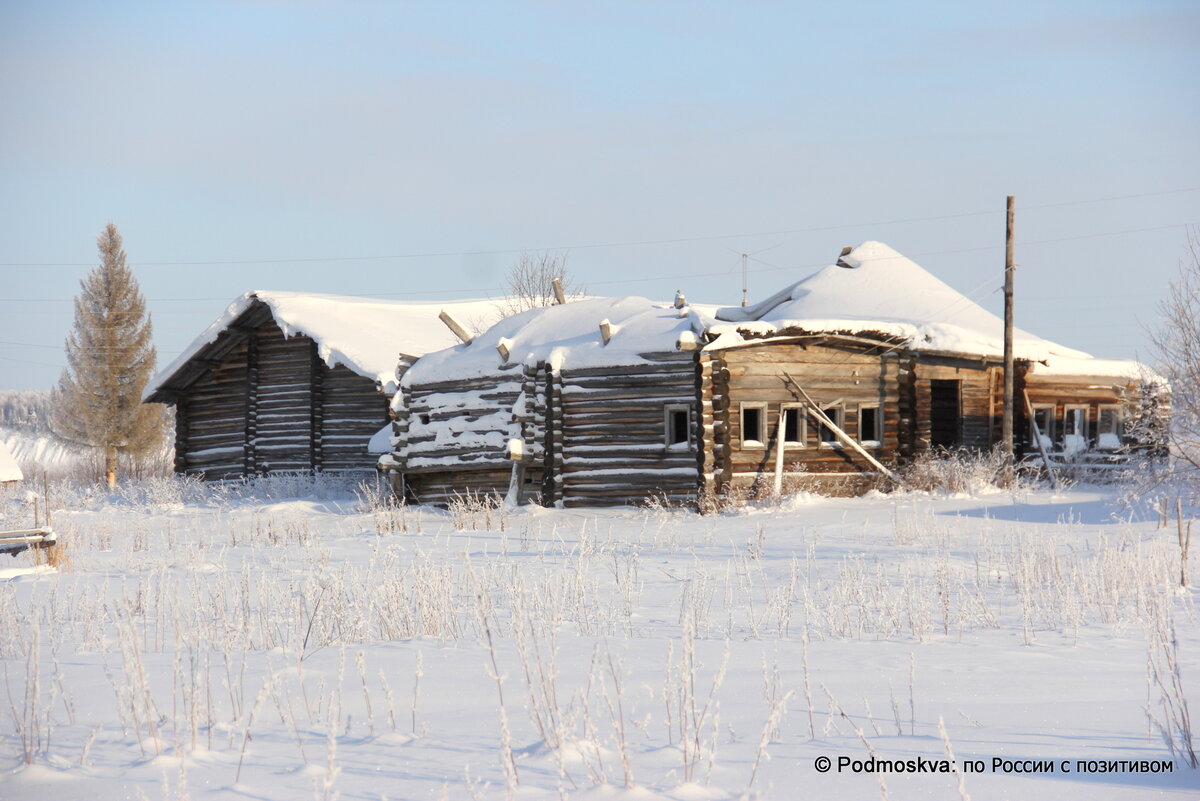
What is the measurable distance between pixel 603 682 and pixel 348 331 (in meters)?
23.6

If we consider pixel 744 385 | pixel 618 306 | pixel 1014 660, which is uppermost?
pixel 618 306

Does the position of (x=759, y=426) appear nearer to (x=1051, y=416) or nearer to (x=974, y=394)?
(x=974, y=394)

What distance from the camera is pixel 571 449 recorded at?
20.0 m

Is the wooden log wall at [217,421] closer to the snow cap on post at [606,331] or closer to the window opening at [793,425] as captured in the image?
the snow cap on post at [606,331]

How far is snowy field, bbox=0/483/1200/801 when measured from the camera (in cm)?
402

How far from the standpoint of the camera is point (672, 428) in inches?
763

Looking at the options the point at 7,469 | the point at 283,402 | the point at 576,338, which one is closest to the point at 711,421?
the point at 576,338

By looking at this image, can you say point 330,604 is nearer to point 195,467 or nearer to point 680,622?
point 680,622

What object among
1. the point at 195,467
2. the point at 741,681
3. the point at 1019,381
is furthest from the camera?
the point at 195,467

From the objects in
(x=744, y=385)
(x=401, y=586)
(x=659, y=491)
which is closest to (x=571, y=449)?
(x=659, y=491)

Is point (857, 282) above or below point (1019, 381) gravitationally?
above

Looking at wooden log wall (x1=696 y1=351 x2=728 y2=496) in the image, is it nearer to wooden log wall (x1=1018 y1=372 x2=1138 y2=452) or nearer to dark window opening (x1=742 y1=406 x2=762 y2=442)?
dark window opening (x1=742 y1=406 x2=762 y2=442)

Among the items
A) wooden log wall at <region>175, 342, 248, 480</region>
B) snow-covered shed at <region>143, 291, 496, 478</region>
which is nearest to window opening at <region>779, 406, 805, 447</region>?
snow-covered shed at <region>143, 291, 496, 478</region>

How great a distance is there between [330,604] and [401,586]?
0.50m
